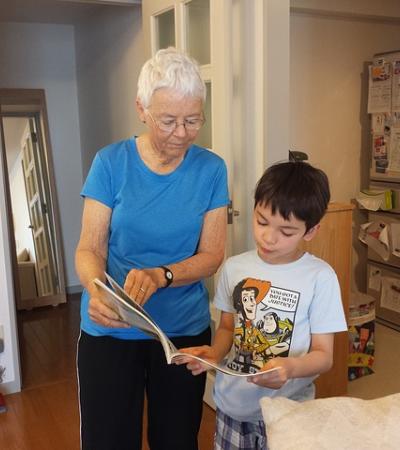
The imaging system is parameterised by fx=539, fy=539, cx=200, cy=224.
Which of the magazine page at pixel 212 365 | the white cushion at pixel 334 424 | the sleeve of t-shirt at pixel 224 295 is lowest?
the white cushion at pixel 334 424

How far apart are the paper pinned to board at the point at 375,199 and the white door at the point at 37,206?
94.1 inches

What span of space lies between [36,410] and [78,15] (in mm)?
2753

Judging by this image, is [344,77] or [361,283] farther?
[361,283]

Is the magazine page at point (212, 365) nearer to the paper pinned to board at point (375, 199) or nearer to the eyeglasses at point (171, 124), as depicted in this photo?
the eyeglasses at point (171, 124)

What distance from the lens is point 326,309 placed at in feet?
3.69

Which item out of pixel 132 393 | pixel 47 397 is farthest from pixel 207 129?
pixel 47 397

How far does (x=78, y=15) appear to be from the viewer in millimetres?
3914

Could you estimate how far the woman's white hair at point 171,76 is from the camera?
115cm

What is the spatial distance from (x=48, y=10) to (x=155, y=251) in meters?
3.01

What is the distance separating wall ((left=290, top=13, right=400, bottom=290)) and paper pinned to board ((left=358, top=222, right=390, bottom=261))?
5.4 inches

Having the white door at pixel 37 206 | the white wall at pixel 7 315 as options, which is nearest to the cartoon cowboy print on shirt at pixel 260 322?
the white wall at pixel 7 315

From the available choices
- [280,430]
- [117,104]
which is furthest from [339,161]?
[280,430]

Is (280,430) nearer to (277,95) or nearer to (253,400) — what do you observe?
(253,400)

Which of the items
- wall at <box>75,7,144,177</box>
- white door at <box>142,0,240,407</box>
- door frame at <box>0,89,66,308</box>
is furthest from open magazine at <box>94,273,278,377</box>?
door frame at <box>0,89,66,308</box>
